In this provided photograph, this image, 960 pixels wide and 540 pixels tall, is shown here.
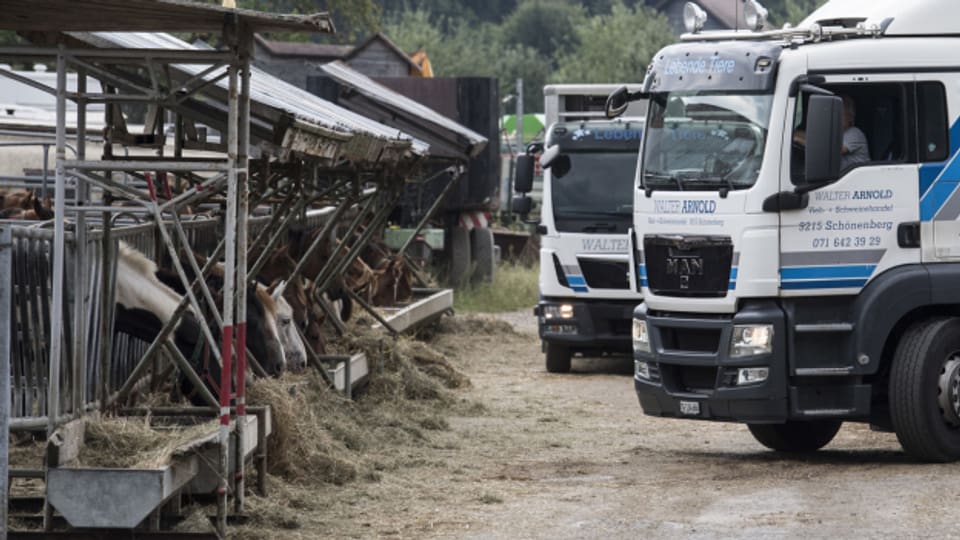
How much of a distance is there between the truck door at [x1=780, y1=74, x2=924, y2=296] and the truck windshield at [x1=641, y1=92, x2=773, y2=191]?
0.89 ft

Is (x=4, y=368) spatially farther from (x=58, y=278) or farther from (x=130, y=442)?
(x=130, y=442)

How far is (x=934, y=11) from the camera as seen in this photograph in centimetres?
1277

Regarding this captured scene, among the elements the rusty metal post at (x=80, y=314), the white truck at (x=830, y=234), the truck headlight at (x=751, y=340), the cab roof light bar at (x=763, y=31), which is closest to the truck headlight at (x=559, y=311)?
the cab roof light bar at (x=763, y=31)

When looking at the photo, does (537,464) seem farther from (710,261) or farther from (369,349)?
(369,349)

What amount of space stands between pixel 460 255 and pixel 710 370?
17.0m

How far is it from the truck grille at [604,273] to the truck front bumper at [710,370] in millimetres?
6326

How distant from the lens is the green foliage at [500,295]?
2862 cm

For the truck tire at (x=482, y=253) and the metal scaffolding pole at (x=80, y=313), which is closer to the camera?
the metal scaffolding pole at (x=80, y=313)

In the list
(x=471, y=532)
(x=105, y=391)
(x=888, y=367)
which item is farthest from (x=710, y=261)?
(x=105, y=391)

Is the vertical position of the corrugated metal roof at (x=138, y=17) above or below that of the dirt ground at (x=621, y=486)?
above

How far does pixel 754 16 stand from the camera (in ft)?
44.0

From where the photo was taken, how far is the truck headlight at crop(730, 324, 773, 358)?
1241 cm

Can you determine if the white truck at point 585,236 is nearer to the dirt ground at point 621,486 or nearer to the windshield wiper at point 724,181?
the dirt ground at point 621,486

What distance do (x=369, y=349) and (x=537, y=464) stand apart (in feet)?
11.5
